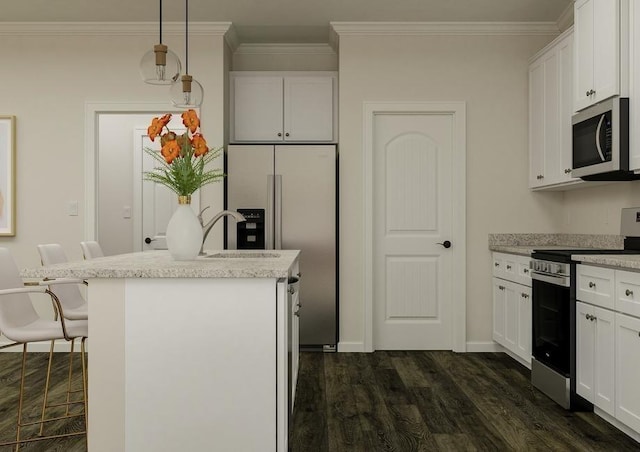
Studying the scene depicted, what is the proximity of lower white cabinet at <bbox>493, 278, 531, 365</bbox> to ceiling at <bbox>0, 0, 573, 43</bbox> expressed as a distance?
2.16m

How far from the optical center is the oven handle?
122 inches

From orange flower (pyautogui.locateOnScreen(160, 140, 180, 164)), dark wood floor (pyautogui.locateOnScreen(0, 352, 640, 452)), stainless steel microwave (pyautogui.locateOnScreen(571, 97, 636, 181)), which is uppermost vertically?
stainless steel microwave (pyautogui.locateOnScreen(571, 97, 636, 181))

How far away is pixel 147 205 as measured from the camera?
625 centimetres

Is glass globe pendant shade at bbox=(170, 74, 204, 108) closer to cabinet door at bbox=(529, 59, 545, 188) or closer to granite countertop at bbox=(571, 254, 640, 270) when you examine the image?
granite countertop at bbox=(571, 254, 640, 270)

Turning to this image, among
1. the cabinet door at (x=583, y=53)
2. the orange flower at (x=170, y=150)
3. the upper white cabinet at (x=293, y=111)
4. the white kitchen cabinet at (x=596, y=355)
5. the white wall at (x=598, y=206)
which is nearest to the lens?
the orange flower at (x=170, y=150)

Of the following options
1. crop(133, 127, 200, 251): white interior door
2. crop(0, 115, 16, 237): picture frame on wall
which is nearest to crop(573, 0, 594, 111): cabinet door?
crop(133, 127, 200, 251): white interior door

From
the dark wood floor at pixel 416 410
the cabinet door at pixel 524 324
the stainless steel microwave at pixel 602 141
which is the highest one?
the stainless steel microwave at pixel 602 141

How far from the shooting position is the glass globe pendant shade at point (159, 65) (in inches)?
94.7

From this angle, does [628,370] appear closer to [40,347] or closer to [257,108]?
[257,108]

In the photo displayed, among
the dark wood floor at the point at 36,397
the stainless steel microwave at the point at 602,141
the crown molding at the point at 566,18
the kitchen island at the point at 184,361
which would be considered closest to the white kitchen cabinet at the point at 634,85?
the stainless steel microwave at the point at 602,141

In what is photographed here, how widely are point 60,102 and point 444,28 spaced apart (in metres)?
3.33

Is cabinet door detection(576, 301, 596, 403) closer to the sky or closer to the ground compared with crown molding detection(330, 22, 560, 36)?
closer to the ground

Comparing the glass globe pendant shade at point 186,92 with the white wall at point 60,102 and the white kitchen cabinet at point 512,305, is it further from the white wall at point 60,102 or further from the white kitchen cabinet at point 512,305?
the white kitchen cabinet at point 512,305

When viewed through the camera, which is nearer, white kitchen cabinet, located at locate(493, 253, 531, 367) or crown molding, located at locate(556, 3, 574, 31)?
white kitchen cabinet, located at locate(493, 253, 531, 367)
